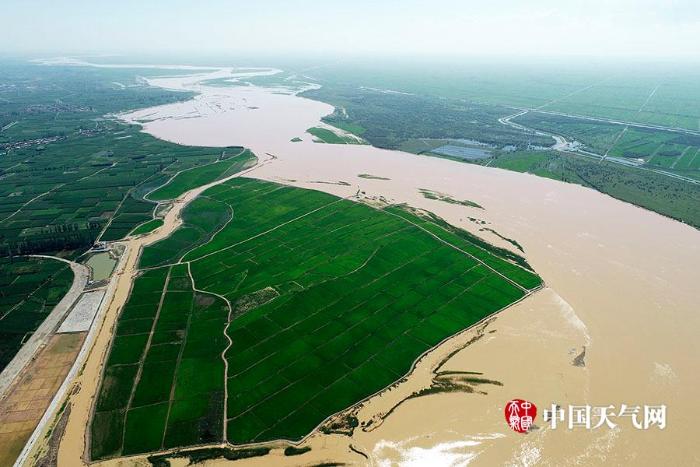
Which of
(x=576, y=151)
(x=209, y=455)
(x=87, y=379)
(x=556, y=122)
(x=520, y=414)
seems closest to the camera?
(x=209, y=455)

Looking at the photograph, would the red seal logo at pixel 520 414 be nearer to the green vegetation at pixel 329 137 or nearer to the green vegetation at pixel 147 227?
the green vegetation at pixel 147 227

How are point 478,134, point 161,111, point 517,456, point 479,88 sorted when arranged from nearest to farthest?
point 517,456 < point 478,134 < point 161,111 < point 479,88

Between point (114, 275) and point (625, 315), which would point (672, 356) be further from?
point (114, 275)

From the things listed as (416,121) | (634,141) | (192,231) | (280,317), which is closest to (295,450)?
(280,317)

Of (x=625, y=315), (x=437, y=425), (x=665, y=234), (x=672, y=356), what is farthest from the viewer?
(x=665, y=234)

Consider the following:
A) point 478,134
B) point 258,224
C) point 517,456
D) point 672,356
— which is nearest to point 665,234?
point 672,356

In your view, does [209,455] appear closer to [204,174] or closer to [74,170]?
[204,174]

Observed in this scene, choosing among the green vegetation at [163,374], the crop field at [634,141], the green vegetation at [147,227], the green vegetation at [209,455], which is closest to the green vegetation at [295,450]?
A: the green vegetation at [209,455]

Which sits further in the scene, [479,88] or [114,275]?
[479,88]
